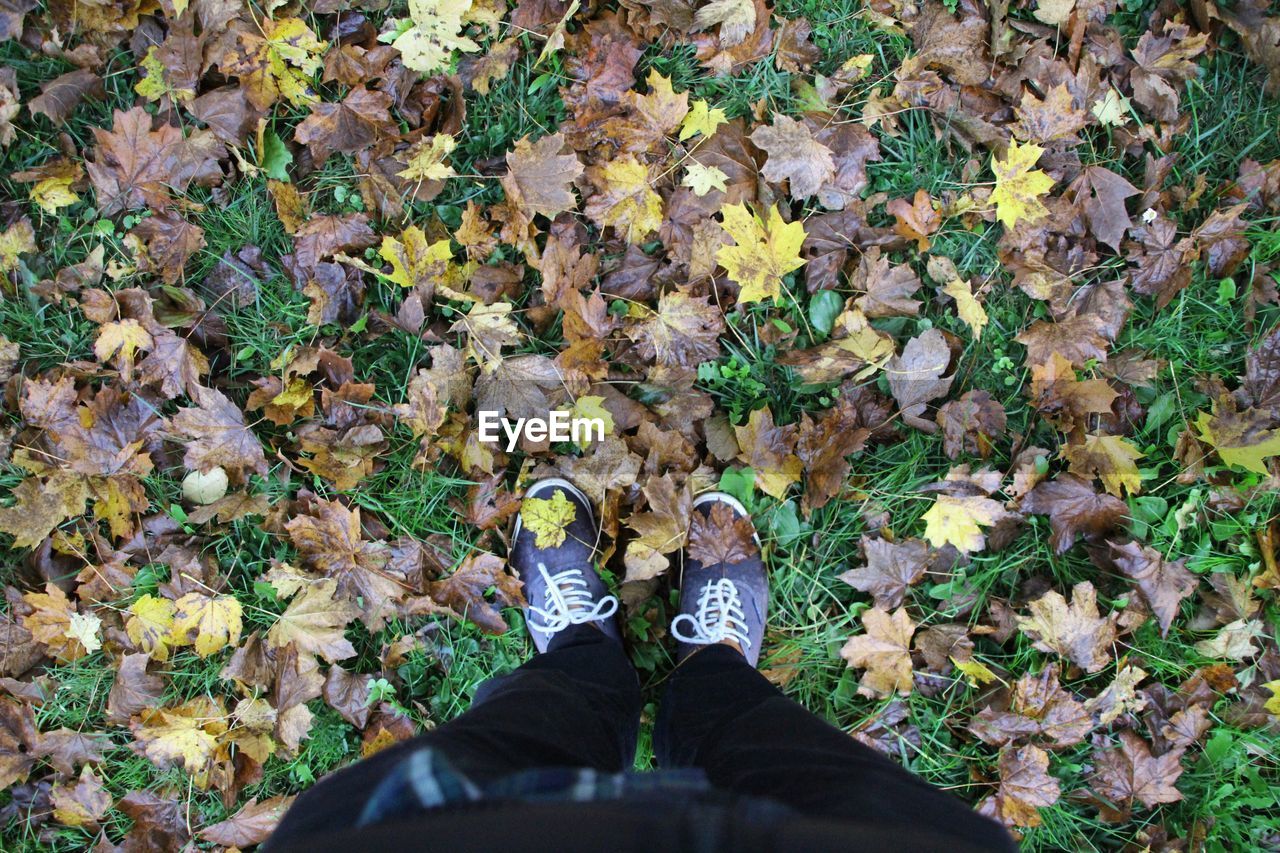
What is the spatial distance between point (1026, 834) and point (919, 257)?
63.7 inches

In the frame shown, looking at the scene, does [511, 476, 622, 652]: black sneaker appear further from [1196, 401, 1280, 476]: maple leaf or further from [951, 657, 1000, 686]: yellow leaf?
[1196, 401, 1280, 476]: maple leaf

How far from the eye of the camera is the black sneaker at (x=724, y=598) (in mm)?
2027

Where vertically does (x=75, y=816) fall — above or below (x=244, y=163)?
below

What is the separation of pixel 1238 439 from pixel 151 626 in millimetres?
3033

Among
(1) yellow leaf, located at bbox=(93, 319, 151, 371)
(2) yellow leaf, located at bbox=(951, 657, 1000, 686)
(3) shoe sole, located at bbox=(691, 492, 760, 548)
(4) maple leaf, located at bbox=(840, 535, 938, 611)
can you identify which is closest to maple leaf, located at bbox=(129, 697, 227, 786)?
(1) yellow leaf, located at bbox=(93, 319, 151, 371)

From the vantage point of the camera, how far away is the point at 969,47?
214 cm

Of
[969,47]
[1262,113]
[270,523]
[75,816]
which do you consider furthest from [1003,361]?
[75,816]

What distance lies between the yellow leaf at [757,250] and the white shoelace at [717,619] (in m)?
0.81

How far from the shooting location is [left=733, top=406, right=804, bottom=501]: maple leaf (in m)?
2.06

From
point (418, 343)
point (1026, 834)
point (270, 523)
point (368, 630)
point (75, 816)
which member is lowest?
point (1026, 834)

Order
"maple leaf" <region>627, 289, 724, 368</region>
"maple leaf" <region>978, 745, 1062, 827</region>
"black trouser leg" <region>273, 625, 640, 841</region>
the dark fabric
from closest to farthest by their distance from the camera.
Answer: the dark fabric
"black trouser leg" <region>273, 625, 640, 841</region>
"maple leaf" <region>978, 745, 1062, 827</region>
"maple leaf" <region>627, 289, 724, 368</region>

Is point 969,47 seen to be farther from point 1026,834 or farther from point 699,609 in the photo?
point 1026,834

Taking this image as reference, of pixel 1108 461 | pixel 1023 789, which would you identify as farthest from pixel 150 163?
pixel 1023 789

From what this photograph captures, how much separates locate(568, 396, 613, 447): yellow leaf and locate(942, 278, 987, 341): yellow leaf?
1.02 metres
